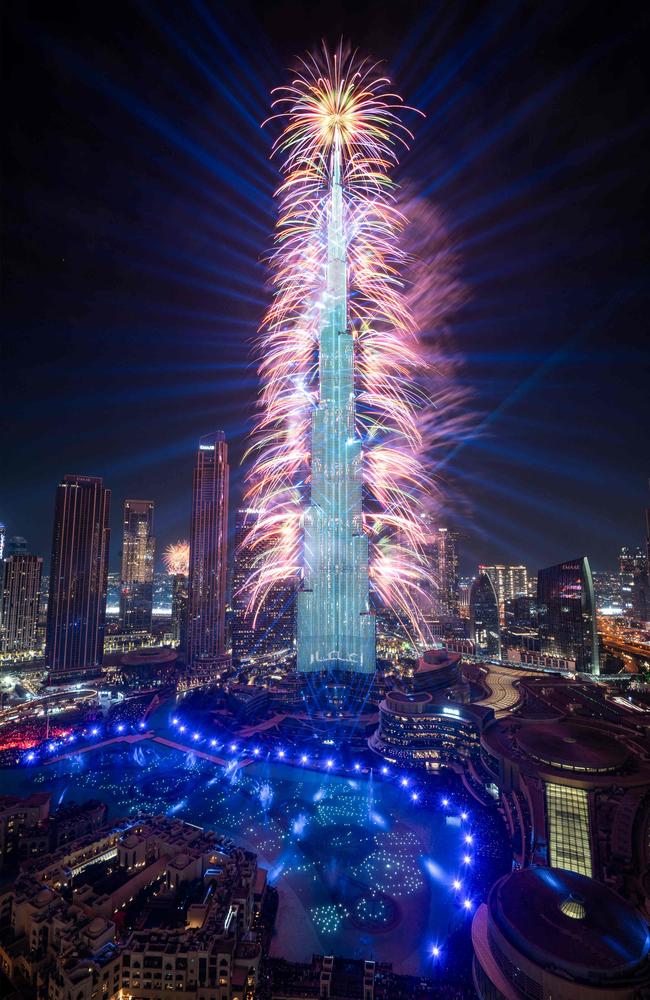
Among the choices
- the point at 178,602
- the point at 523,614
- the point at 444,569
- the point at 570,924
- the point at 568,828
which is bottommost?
the point at 568,828

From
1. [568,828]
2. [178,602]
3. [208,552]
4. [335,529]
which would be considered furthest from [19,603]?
[568,828]

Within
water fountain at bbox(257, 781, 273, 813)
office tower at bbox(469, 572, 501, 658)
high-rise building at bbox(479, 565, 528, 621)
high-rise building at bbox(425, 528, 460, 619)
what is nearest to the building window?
water fountain at bbox(257, 781, 273, 813)

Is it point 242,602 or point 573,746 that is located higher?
point 242,602

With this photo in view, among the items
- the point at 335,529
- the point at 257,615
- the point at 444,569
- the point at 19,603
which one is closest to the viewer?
the point at 335,529

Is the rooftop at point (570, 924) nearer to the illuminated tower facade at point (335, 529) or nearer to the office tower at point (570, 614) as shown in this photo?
the illuminated tower facade at point (335, 529)

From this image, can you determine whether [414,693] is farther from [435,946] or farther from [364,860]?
[435,946]

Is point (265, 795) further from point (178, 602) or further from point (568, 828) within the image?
point (178, 602)
